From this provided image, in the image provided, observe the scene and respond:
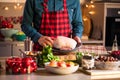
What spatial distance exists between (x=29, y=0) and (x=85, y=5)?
1.84 metres

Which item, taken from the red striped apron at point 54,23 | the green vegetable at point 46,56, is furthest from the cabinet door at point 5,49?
the green vegetable at point 46,56

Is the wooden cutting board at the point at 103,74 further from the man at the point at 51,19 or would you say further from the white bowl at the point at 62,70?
the man at the point at 51,19

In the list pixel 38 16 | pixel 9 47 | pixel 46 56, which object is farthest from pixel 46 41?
pixel 9 47

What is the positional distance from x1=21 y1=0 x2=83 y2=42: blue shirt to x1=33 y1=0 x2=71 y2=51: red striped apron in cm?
3

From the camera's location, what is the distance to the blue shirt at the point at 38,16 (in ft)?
7.03

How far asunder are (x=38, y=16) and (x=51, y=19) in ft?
0.35

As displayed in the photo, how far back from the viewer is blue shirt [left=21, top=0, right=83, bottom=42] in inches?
84.3

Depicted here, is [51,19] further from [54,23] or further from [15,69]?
[15,69]

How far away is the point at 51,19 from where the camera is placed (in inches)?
88.4

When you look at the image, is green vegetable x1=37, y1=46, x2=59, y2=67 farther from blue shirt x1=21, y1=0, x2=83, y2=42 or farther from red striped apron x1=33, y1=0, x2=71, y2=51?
red striped apron x1=33, y1=0, x2=71, y2=51

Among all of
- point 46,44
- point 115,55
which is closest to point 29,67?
point 46,44

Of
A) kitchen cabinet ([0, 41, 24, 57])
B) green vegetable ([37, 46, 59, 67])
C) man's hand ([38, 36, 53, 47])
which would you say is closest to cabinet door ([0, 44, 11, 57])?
kitchen cabinet ([0, 41, 24, 57])

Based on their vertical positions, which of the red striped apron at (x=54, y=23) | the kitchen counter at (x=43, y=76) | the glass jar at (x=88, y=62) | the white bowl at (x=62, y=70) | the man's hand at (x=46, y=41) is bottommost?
the kitchen counter at (x=43, y=76)

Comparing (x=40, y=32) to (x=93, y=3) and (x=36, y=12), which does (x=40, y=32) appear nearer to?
(x=36, y=12)
